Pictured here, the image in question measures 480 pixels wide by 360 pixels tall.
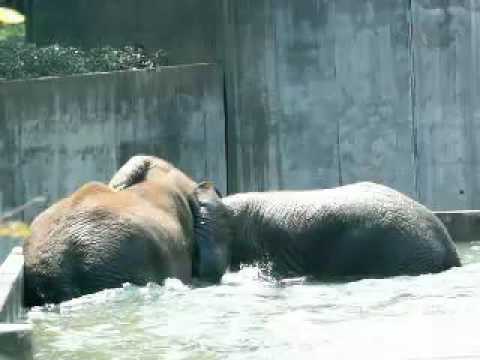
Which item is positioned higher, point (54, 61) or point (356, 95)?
point (54, 61)

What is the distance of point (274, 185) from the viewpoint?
53.4 feet

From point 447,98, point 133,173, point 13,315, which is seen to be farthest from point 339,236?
point 447,98

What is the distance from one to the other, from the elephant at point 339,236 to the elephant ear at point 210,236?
0.09ft

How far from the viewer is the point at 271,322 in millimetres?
7676

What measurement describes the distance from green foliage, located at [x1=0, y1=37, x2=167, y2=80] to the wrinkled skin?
214 inches

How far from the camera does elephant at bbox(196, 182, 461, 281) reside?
1030 centimetres

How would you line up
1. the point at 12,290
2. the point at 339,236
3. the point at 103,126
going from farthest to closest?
1. the point at 103,126
2. the point at 339,236
3. the point at 12,290

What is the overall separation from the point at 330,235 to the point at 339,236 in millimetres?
84

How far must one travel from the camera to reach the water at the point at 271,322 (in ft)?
21.8

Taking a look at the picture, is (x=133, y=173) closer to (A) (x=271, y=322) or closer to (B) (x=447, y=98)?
(A) (x=271, y=322)

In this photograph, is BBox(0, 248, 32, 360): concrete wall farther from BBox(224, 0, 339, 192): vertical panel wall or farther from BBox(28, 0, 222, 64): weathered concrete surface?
BBox(28, 0, 222, 64): weathered concrete surface

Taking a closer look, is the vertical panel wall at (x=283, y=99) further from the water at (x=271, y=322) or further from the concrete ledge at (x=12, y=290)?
the concrete ledge at (x=12, y=290)

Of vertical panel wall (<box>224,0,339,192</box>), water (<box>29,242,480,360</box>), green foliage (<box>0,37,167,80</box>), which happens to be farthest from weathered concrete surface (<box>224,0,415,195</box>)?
water (<box>29,242,480,360</box>)

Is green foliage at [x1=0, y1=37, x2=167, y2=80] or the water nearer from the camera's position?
the water
